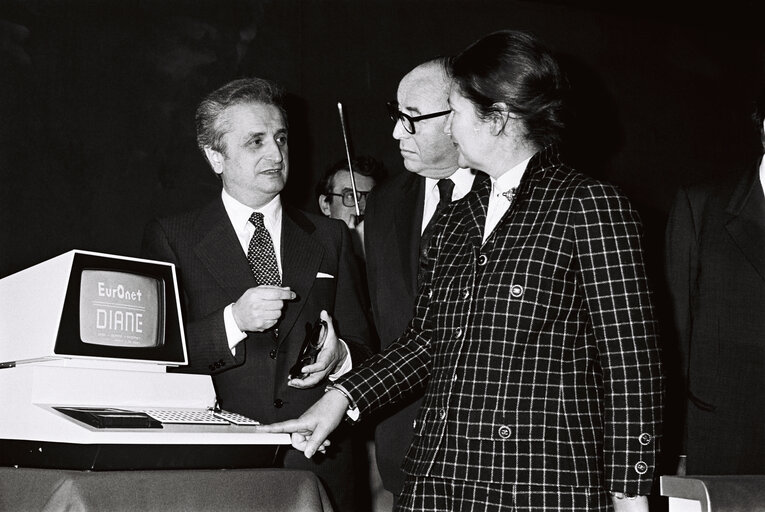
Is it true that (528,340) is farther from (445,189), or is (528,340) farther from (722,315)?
(445,189)

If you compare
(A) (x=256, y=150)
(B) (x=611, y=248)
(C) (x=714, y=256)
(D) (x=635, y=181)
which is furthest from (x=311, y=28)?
(B) (x=611, y=248)

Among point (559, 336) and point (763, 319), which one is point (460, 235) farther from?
point (763, 319)

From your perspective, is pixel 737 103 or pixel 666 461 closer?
pixel 666 461

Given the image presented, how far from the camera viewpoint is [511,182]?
5.77ft

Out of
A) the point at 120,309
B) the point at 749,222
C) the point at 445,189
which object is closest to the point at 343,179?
the point at 445,189

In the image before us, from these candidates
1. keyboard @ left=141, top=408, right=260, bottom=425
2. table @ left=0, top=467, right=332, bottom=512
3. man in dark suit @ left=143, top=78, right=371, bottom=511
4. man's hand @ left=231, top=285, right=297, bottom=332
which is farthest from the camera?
man in dark suit @ left=143, top=78, right=371, bottom=511

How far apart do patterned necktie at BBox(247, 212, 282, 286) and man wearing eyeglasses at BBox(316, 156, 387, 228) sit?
0.78 m

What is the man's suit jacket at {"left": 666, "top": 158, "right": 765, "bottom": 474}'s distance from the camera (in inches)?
87.0

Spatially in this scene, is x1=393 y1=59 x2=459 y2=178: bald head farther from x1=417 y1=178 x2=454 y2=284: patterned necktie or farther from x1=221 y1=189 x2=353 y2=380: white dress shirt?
x1=221 y1=189 x2=353 y2=380: white dress shirt

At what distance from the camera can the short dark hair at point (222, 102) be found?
270 centimetres

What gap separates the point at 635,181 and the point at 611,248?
2.50m

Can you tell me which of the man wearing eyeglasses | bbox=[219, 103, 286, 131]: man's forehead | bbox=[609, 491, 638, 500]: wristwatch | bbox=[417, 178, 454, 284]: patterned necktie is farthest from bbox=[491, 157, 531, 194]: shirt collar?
the man wearing eyeglasses

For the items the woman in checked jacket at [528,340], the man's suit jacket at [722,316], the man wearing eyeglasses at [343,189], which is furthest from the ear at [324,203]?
the woman in checked jacket at [528,340]

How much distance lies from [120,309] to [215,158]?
0.95m
